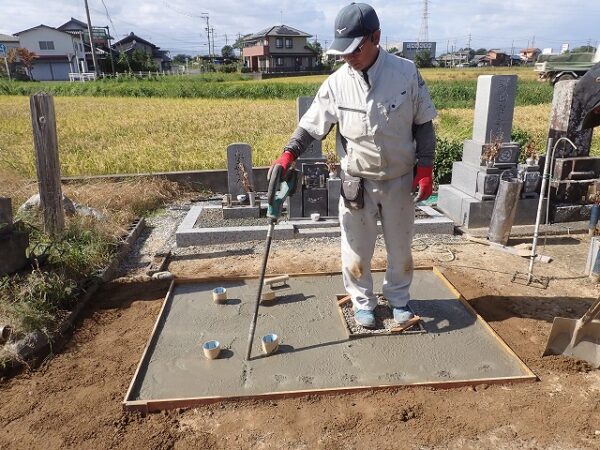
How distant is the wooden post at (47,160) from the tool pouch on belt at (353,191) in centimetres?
333

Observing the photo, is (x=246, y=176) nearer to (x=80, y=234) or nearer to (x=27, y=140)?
(x=80, y=234)

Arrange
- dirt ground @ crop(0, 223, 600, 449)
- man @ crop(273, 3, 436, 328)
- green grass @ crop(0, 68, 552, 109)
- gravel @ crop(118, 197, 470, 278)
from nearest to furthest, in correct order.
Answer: dirt ground @ crop(0, 223, 600, 449), man @ crop(273, 3, 436, 328), gravel @ crop(118, 197, 470, 278), green grass @ crop(0, 68, 552, 109)

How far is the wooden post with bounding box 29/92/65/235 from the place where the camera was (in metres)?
4.81

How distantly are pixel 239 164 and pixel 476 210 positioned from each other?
3404mm

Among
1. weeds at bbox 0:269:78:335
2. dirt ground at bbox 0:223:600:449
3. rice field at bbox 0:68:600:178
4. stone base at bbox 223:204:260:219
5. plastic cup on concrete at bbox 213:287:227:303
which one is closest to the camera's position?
dirt ground at bbox 0:223:600:449

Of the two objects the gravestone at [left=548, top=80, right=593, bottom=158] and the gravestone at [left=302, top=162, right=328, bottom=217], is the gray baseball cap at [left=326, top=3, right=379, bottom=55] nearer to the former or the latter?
the gravestone at [left=302, top=162, right=328, bottom=217]

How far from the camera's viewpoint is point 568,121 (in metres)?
6.25

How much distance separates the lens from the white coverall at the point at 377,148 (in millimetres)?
3098

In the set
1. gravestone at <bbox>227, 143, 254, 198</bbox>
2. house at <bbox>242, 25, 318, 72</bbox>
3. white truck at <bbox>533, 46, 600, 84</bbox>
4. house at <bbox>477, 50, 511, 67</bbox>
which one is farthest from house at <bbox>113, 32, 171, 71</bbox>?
gravestone at <bbox>227, 143, 254, 198</bbox>

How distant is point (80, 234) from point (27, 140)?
852cm

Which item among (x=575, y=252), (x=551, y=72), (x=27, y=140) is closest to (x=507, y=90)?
(x=575, y=252)

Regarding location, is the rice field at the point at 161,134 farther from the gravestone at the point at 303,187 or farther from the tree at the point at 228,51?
the tree at the point at 228,51

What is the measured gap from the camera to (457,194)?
263 inches

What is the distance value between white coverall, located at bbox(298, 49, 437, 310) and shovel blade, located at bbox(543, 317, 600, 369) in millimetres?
1093
